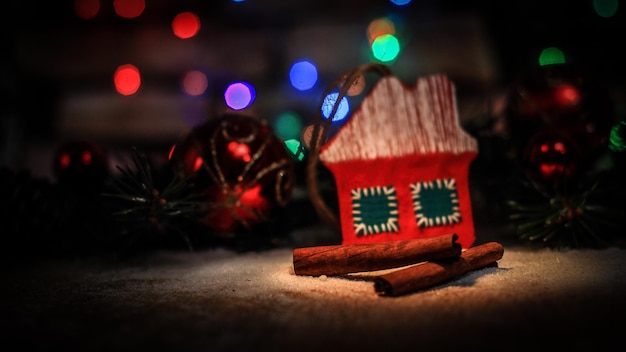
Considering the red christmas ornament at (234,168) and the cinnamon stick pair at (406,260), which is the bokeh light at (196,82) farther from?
the cinnamon stick pair at (406,260)

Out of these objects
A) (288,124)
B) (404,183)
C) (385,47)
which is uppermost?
(385,47)

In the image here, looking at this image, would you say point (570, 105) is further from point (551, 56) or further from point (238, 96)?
point (238, 96)

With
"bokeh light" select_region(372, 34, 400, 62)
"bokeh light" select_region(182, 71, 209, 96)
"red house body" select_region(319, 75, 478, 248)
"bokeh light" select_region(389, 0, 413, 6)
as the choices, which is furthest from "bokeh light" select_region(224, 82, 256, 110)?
"red house body" select_region(319, 75, 478, 248)

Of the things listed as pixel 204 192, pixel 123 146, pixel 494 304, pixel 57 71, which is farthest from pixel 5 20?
pixel 494 304

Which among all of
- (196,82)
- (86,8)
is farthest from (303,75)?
(86,8)

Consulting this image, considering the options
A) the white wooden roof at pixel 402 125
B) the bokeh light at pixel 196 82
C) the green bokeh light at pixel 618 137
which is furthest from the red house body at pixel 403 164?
the bokeh light at pixel 196 82

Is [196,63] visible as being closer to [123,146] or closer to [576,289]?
[123,146]
